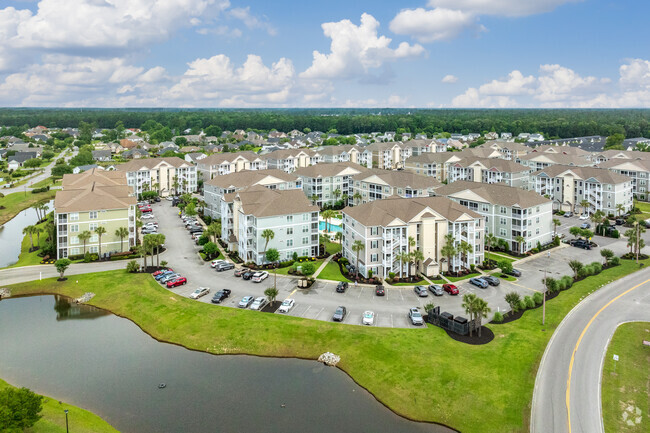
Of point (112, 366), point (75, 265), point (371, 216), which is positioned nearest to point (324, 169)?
point (371, 216)

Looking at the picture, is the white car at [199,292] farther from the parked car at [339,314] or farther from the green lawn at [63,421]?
the green lawn at [63,421]

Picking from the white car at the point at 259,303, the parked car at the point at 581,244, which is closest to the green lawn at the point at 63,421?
the white car at the point at 259,303

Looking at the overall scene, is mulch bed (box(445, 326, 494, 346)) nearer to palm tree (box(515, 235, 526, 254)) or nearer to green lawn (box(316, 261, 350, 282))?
green lawn (box(316, 261, 350, 282))

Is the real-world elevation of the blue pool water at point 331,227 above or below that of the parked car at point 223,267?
above

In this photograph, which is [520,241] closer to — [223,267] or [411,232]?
[411,232]

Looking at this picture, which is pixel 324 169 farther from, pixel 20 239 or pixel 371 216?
pixel 20 239

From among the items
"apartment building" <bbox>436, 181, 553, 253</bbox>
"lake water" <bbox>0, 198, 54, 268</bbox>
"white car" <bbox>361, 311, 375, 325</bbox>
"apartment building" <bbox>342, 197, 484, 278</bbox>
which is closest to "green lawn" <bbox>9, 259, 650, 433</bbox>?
"white car" <bbox>361, 311, 375, 325</bbox>
